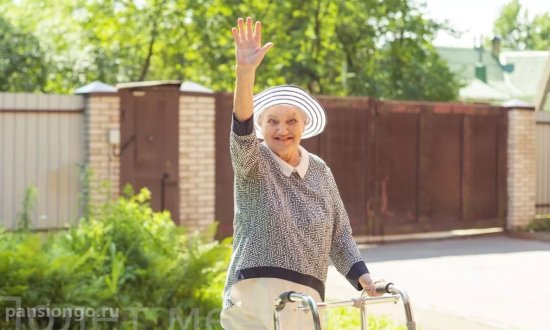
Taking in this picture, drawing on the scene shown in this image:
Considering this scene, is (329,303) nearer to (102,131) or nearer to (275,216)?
(275,216)

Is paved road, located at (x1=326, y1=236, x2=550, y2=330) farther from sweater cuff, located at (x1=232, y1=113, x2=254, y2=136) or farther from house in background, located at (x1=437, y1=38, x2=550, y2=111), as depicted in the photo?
house in background, located at (x1=437, y1=38, x2=550, y2=111)

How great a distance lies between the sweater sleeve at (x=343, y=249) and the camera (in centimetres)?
457

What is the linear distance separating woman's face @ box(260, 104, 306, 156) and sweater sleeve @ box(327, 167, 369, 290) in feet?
0.96

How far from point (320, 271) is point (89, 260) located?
3.93 m

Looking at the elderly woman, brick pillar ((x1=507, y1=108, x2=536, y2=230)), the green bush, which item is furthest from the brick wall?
the elderly woman

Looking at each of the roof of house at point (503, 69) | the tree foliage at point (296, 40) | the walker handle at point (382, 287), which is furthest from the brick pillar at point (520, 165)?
the roof of house at point (503, 69)

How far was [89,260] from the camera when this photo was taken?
800 cm

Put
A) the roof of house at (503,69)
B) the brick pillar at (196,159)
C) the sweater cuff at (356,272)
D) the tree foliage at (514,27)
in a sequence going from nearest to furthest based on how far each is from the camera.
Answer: the sweater cuff at (356,272) → the brick pillar at (196,159) → the roof of house at (503,69) → the tree foliage at (514,27)

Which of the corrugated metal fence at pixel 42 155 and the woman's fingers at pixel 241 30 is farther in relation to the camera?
the corrugated metal fence at pixel 42 155

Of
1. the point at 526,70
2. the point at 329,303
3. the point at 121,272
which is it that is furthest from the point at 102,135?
the point at 526,70

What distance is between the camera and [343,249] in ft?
15.2

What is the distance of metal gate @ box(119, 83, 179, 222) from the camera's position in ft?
41.4

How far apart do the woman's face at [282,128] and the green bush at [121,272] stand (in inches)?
136

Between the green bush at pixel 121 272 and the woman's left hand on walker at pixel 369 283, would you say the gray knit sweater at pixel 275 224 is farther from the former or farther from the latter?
the green bush at pixel 121 272
